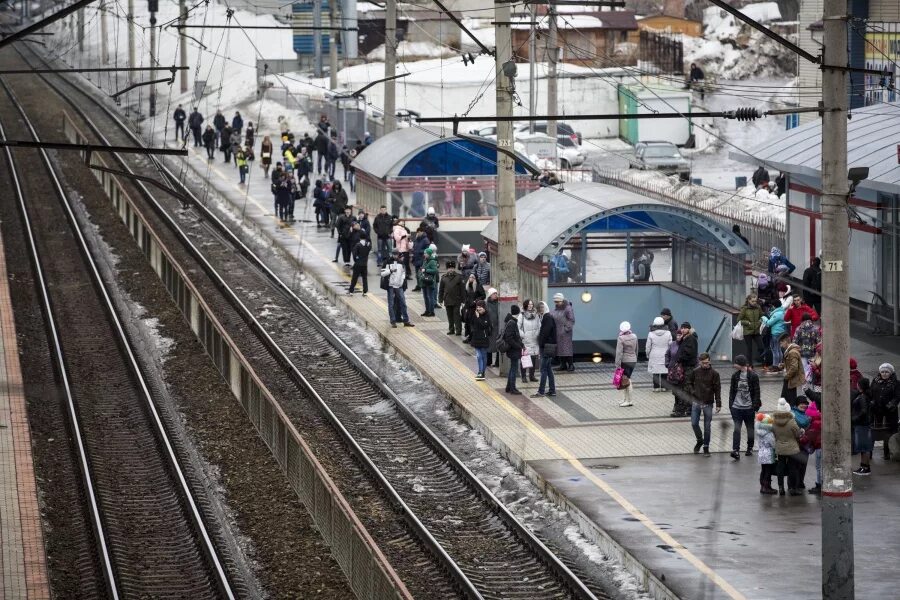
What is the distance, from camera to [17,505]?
17844 mm

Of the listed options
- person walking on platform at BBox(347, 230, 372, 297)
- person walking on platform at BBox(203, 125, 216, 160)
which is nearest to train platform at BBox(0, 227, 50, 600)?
person walking on platform at BBox(347, 230, 372, 297)

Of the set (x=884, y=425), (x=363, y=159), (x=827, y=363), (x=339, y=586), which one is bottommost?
(x=339, y=586)

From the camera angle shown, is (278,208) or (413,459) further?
(278,208)

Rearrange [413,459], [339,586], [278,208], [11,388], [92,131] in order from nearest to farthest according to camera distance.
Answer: [339,586]
[413,459]
[11,388]
[278,208]
[92,131]

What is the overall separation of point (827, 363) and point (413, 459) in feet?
25.8

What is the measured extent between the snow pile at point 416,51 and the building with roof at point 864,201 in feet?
147

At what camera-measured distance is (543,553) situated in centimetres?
1566

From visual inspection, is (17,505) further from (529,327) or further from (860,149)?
(860,149)

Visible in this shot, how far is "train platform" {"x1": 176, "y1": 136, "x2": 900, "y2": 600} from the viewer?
14625mm

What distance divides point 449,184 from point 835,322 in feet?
70.2

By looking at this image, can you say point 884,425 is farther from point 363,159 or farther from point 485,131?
point 485,131

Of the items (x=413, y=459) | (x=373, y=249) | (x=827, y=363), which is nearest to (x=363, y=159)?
(x=373, y=249)

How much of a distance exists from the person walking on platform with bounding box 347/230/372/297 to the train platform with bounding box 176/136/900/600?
3.50m

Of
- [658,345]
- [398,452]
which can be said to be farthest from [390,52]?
[398,452]
